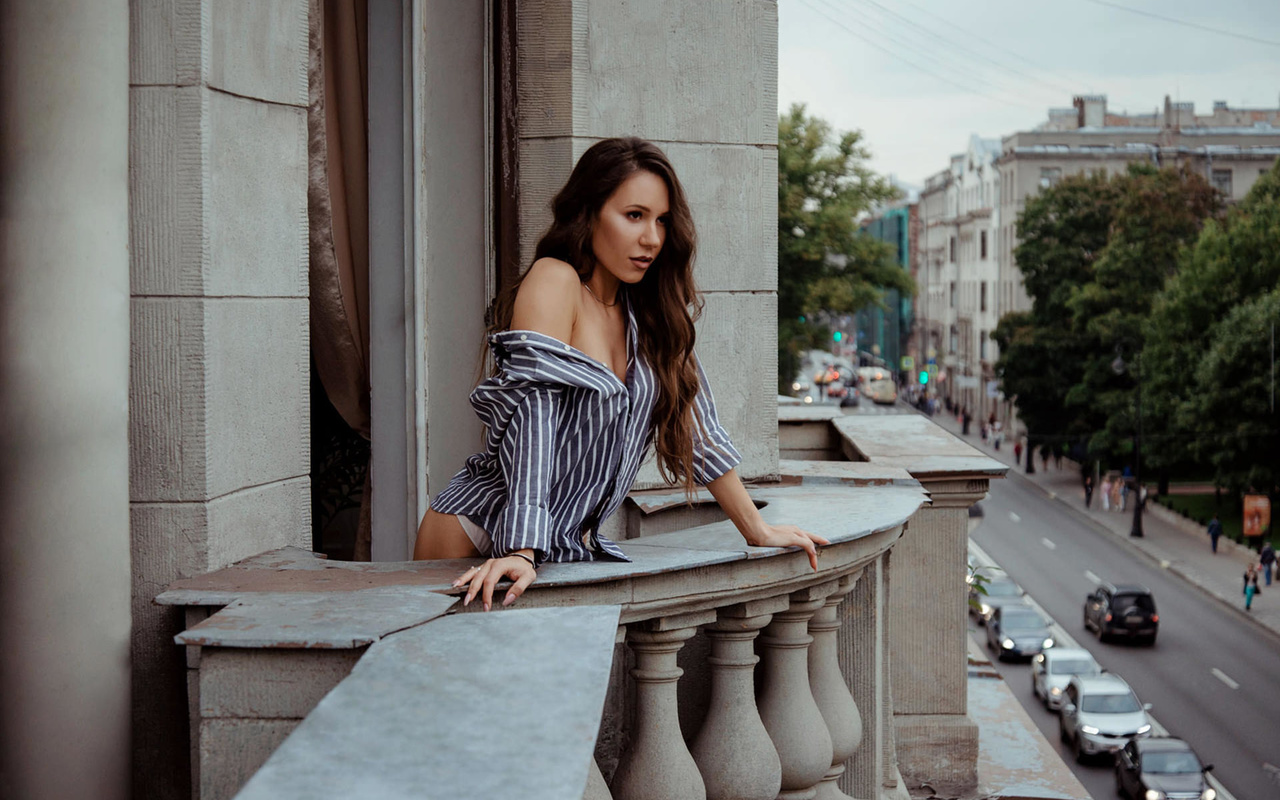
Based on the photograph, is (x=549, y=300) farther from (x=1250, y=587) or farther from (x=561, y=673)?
(x=1250, y=587)

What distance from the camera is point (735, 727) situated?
3.52 meters

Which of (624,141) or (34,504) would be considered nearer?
(34,504)

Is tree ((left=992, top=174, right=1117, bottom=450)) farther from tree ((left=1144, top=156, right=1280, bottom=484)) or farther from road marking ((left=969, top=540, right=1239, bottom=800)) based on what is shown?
road marking ((left=969, top=540, right=1239, bottom=800))

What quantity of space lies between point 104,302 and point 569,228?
1164 mm

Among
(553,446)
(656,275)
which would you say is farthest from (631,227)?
(553,446)

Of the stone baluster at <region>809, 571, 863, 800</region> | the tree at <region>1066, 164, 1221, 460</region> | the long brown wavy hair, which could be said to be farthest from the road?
the long brown wavy hair

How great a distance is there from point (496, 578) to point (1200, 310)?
46.2 meters

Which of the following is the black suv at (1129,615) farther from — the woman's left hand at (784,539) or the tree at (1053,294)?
the woman's left hand at (784,539)

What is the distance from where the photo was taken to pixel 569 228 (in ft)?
12.7

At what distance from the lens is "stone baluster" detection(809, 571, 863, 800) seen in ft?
12.8

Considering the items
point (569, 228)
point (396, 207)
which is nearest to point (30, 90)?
point (569, 228)

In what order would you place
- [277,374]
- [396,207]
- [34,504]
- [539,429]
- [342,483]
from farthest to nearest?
[342,483], [396,207], [277,374], [539,429], [34,504]

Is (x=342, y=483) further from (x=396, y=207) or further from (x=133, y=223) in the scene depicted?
(x=133, y=223)

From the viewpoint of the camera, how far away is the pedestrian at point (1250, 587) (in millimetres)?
35625
